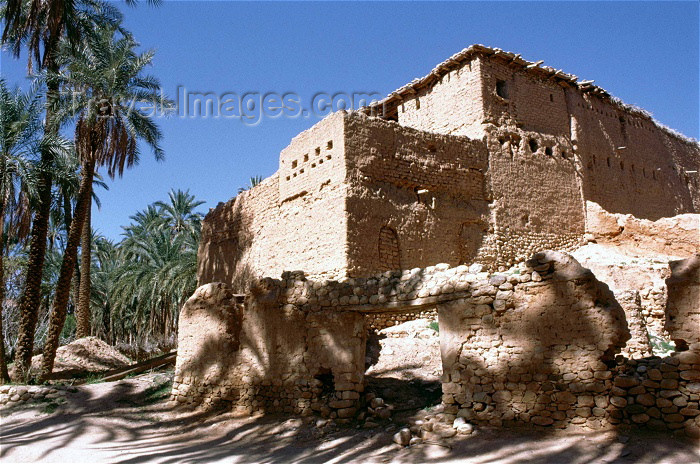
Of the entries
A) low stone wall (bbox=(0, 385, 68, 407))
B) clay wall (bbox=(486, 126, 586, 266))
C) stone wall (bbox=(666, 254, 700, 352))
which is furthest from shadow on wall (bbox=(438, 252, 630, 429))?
low stone wall (bbox=(0, 385, 68, 407))

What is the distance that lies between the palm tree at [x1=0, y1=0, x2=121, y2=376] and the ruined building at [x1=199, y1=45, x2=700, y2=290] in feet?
18.8

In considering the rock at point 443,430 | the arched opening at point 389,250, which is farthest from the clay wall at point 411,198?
the rock at point 443,430

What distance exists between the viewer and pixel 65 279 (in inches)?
620

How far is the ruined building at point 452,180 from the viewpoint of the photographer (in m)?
14.7

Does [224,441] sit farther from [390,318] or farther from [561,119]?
[561,119]

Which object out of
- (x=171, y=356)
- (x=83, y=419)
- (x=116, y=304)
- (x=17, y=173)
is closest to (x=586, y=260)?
(x=171, y=356)

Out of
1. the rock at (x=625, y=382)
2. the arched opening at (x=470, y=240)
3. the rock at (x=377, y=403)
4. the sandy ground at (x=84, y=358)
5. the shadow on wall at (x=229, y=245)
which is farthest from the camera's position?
the shadow on wall at (x=229, y=245)

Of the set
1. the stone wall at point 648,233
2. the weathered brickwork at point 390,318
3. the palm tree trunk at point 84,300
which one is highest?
the stone wall at point 648,233

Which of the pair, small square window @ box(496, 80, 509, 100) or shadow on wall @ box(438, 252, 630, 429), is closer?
shadow on wall @ box(438, 252, 630, 429)

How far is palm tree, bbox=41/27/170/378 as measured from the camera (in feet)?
52.7

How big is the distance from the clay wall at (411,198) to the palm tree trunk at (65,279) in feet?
24.9

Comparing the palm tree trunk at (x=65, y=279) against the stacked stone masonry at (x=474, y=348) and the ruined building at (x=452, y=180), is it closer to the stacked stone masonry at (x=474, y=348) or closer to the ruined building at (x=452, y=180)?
the ruined building at (x=452, y=180)

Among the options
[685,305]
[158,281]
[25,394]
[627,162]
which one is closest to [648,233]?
[627,162]

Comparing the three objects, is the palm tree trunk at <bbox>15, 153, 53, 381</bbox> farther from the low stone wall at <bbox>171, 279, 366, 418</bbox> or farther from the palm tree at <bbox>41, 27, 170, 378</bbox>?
the low stone wall at <bbox>171, 279, 366, 418</bbox>
